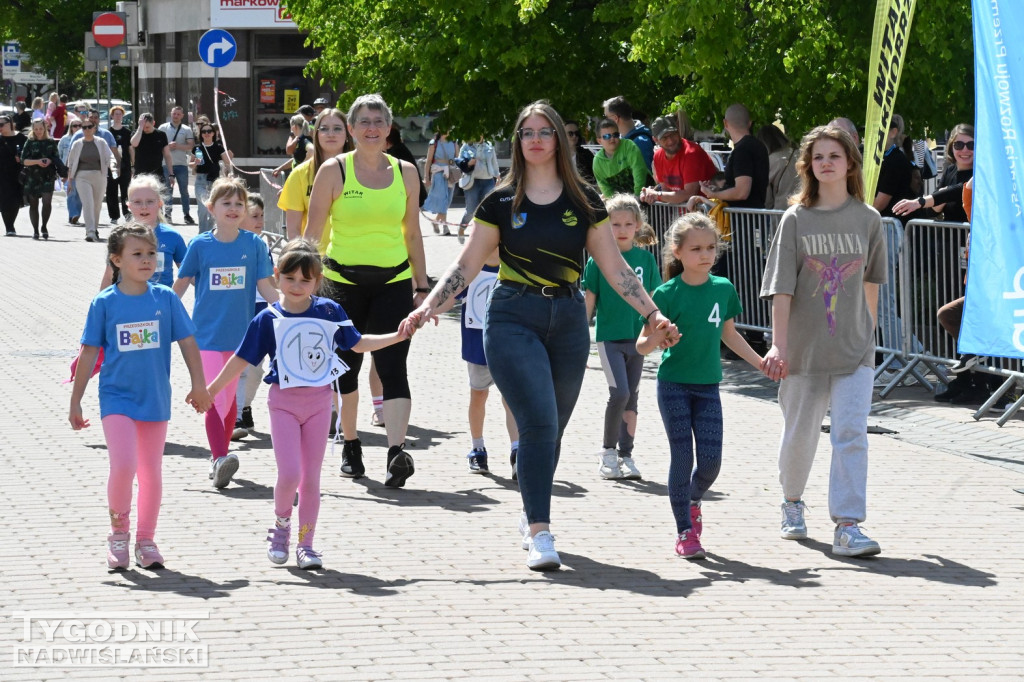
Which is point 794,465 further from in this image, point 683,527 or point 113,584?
point 113,584

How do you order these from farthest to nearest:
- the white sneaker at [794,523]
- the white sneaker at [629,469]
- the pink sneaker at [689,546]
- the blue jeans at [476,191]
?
the blue jeans at [476,191]
the white sneaker at [629,469]
the white sneaker at [794,523]
the pink sneaker at [689,546]

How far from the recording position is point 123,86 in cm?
5653

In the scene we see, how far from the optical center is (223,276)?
8.76 m

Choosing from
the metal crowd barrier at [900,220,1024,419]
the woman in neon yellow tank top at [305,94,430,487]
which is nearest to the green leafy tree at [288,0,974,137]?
the metal crowd barrier at [900,220,1024,419]

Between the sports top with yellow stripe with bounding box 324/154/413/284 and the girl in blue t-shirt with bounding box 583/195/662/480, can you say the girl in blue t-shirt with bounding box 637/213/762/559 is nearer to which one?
the girl in blue t-shirt with bounding box 583/195/662/480

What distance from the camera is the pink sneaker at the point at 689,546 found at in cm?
675

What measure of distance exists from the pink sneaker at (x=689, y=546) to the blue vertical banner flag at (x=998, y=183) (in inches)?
106

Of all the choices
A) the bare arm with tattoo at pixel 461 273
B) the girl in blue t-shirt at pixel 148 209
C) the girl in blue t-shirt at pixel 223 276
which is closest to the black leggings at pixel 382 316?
the girl in blue t-shirt at pixel 223 276

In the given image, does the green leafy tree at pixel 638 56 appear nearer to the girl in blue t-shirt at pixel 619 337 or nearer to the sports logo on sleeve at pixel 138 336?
the girl in blue t-shirt at pixel 619 337

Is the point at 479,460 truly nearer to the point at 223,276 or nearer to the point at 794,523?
the point at 223,276

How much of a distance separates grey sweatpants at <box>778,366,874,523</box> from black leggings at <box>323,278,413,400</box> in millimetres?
2145

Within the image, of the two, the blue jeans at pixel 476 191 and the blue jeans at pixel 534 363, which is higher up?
the blue jeans at pixel 476 191

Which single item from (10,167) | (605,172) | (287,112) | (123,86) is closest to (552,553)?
(605,172)

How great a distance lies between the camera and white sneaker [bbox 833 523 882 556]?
22.4 feet
